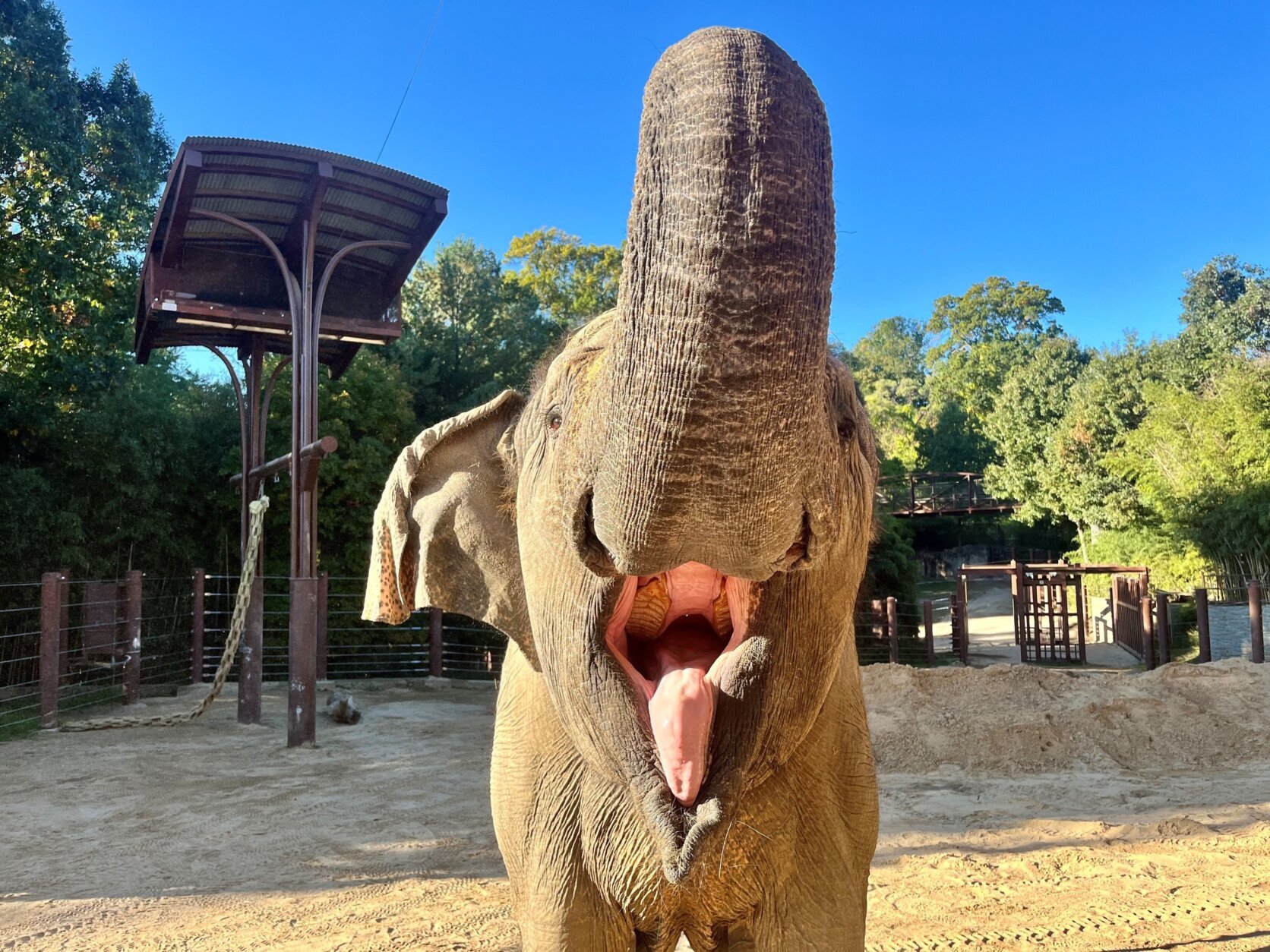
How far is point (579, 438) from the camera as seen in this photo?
1311mm

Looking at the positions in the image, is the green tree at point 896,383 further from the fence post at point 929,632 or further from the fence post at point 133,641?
the fence post at point 133,641

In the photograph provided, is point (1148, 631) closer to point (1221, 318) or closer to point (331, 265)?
point (331, 265)

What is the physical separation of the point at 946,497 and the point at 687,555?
1354 inches

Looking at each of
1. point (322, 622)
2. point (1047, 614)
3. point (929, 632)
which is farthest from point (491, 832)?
point (1047, 614)

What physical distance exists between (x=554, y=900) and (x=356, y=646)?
Answer: 39.5 feet

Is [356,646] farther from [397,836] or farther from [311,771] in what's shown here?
[397,836]

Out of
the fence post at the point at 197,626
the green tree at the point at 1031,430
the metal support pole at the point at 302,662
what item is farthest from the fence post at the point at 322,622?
the green tree at the point at 1031,430

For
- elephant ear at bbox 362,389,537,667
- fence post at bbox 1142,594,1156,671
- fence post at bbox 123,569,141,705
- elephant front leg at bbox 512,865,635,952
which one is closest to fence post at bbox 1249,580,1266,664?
fence post at bbox 1142,594,1156,671

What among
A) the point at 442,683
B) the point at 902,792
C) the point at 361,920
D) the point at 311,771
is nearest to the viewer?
the point at 361,920

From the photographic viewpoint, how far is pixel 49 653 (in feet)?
28.1

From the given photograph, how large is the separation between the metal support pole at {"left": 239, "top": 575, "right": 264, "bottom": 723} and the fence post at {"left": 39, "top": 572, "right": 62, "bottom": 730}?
5.39ft

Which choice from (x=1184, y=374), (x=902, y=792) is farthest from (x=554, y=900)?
(x=1184, y=374)

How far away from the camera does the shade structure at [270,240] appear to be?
761 centimetres

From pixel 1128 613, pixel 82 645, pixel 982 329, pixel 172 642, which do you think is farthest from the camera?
pixel 982 329
